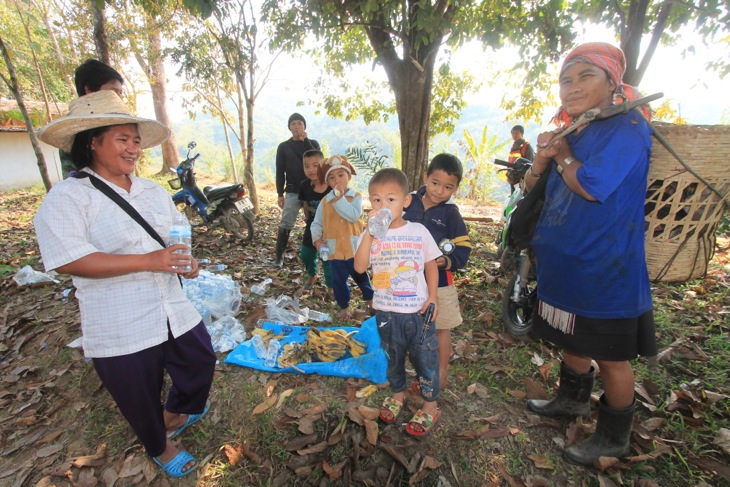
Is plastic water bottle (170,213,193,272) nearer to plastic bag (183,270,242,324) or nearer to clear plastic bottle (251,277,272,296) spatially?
plastic bag (183,270,242,324)

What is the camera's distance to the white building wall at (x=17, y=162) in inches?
511

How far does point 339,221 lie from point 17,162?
17.0m

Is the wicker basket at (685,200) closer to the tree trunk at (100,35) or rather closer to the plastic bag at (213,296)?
the plastic bag at (213,296)

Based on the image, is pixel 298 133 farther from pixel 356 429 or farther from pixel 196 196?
pixel 356 429

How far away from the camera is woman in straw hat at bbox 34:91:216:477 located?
5.06 feet

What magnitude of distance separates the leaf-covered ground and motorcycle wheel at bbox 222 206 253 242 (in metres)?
3.31

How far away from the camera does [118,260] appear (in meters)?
1.59

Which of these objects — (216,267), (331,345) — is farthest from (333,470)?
(216,267)

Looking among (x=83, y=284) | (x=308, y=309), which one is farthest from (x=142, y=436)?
(x=308, y=309)

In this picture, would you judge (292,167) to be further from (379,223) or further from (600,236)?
(600,236)

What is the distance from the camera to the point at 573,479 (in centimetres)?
199

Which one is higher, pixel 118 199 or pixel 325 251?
pixel 118 199

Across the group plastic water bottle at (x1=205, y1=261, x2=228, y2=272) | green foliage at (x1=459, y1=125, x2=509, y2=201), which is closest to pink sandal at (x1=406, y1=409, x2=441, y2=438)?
plastic water bottle at (x1=205, y1=261, x2=228, y2=272)

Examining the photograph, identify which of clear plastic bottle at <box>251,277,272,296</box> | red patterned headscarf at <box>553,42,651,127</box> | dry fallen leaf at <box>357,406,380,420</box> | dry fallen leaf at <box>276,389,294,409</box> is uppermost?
red patterned headscarf at <box>553,42,651,127</box>
